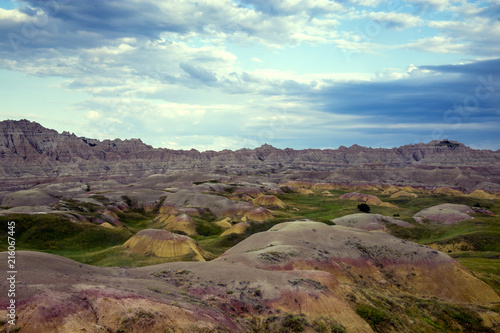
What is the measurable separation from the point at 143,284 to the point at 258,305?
863 cm

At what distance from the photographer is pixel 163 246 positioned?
5500 centimetres

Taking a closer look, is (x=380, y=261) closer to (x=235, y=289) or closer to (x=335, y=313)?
(x=335, y=313)

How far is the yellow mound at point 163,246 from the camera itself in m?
53.6

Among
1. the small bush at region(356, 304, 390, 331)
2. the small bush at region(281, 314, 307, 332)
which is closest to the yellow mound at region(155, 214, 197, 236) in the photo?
the small bush at region(356, 304, 390, 331)

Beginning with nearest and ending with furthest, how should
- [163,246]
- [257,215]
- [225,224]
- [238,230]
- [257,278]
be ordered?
[257,278] → [163,246] → [238,230] → [225,224] → [257,215]

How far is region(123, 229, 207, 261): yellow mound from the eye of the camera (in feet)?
176

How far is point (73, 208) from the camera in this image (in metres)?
96.4

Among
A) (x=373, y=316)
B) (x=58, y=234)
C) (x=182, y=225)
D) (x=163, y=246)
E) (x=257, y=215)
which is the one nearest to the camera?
(x=373, y=316)

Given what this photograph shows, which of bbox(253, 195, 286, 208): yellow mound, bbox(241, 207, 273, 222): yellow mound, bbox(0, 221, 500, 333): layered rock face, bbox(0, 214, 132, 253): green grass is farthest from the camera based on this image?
bbox(253, 195, 286, 208): yellow mound

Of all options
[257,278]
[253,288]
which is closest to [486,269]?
[257,278]

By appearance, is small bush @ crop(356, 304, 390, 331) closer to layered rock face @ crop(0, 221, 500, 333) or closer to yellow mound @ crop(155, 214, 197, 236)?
layered rock face @ crop(0, 221, 500, 333)

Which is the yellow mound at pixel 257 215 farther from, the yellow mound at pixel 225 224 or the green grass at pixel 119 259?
the green grass at pixel 119 259

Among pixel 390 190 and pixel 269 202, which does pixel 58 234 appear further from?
pixel 390 190

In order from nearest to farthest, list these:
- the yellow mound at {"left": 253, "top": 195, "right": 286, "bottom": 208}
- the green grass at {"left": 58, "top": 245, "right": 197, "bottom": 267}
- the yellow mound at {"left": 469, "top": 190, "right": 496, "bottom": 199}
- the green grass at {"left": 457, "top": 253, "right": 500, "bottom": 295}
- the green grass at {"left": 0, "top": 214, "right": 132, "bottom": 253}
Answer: the green grass at {"left": 457, "top": 253, "right": 500, "bottom": 295}, the green grass at {"left": 58, "top": 245, "right": 197, "bottom": 267}, the green grass at {"left": 0, "top": 214, "right": 132, "bottom": 253}, the yellow mound at {"left": 253, "top": 195, "right": 286, "bottom": 208}, the yellow mound at {"left": 469, "top": 190, "right": 496, "bottom": 199}
